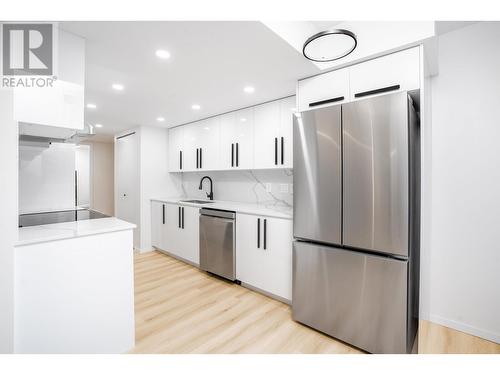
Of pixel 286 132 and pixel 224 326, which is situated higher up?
pixel 286 132

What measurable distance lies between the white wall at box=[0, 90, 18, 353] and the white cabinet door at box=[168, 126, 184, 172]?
9.93ft

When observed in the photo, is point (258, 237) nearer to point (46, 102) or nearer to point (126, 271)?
point (126, 271)

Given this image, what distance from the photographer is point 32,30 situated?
1394 mm

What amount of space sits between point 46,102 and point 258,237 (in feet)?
6.84

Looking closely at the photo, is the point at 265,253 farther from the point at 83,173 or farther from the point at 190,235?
the point at 83,173

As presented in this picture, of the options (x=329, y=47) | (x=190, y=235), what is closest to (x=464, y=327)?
(x=329, y=47)

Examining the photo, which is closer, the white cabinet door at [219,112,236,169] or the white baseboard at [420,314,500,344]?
the white baseboard at [420,314,500,344]

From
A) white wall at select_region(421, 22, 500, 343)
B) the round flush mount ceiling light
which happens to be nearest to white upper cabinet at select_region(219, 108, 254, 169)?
the round flush mount ceiling light

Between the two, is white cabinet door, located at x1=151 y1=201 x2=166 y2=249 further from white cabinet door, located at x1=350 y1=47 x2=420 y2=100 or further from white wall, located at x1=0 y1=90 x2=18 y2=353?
white cabinet door, located at x1=350 y1=47 x2=420 y2=100

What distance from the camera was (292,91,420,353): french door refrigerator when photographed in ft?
5.24

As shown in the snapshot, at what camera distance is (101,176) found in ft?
20.3

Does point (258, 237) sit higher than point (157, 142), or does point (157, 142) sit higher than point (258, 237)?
point (157, 142)

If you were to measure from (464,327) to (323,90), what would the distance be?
2.39 m
